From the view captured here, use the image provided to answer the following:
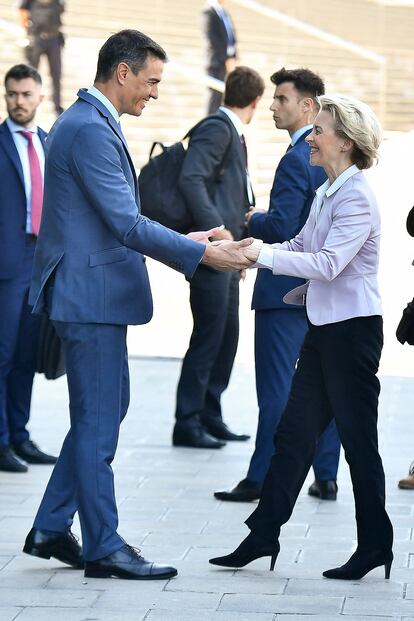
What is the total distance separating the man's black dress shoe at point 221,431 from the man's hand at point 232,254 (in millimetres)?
3112

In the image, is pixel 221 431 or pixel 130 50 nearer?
pixel 130 50

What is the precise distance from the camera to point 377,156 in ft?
16.5

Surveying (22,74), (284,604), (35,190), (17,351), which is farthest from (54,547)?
(22,74)

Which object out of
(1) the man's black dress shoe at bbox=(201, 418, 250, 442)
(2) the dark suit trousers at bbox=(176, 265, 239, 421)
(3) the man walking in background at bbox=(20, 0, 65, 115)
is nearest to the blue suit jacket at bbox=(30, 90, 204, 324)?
(2) the dark suit trousers at bbox=(176, 265, 239, 421)

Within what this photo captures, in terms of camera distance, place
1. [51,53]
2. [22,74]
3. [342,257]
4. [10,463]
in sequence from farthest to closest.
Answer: [51,53], [22,74], [10,463], [342,257]

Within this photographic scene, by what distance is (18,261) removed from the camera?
23.4ft

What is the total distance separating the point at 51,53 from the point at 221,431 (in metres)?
12.2

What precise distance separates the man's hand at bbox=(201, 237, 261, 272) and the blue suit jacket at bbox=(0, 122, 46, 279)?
235 cm

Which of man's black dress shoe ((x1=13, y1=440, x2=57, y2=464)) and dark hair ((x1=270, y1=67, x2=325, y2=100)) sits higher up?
dark hair ((x1=270, y1=67, x2=325, y2=100))

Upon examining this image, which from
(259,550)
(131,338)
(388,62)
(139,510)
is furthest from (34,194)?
(388,62)

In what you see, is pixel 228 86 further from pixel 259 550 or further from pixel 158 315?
pixel 158 315

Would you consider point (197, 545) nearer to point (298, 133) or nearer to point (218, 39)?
point (298, 133)

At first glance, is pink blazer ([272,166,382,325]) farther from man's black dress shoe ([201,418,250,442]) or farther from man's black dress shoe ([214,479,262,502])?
man's black dress shoe ([201,418,250,442])

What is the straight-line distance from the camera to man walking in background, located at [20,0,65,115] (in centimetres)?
1889
